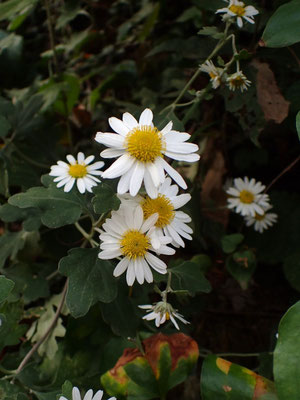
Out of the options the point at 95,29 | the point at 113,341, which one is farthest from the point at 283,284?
the point at 95,29

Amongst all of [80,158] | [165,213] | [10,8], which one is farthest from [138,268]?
[10,8]

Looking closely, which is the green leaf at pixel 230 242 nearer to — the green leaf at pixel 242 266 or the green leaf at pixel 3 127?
the green leaf at pixel 242 266

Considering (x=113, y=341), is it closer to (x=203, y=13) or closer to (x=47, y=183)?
(x=47, y=183)

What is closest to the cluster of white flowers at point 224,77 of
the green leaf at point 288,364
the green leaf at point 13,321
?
the green leaf at point 288,364

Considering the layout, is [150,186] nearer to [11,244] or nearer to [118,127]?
[118,127]

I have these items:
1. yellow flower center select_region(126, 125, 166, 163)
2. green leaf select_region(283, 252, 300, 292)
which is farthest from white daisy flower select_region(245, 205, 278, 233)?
yellow flower center select_region(126, 125, 166, 163)

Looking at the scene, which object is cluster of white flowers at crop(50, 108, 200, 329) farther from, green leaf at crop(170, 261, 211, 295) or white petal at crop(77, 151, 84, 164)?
white petal at crop(77, 151, 84, 164)
